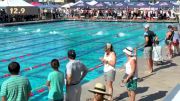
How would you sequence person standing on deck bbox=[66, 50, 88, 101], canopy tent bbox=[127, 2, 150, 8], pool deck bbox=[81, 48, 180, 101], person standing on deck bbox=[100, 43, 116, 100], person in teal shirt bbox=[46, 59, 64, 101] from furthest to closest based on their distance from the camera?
1. canopy tent bbox=[127, 2, 150, 8]
2. pool deck bbox=[81, 48, 180, 101]
3. person standing on deck bbox=[100, 43, 116, 100]
4. person standing on deck bbox=[66, 50, 88, 101]
5. person in teal shirt bbox=[46, 59, 64, 101]

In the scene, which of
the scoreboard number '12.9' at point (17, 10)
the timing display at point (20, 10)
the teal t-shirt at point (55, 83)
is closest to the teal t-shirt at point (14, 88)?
the teal t-shirt at point (55, 83)

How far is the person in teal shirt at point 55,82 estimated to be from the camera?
5.78 meters

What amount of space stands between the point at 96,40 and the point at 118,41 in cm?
137

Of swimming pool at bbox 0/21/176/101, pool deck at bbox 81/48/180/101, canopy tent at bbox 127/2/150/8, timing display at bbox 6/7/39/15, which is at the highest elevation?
canopy tent at bbox 127/2/150/8

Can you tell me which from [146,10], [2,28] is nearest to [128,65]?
[2,28]

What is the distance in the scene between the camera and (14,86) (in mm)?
4941

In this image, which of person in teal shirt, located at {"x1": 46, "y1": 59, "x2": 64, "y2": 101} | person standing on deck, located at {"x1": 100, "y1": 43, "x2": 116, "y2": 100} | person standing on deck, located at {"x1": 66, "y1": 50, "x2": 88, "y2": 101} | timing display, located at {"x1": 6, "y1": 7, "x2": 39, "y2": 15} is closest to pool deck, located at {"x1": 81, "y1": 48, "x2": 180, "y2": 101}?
person standing on deck, located at {"x1": 100, "y1": 43, "x2": 116, "y2": 100}

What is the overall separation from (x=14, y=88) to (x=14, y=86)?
3 centimetres

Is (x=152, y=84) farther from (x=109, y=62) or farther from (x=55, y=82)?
(x=55, y=82)

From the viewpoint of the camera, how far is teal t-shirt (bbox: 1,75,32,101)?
194 inches

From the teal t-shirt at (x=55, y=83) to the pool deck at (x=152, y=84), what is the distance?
2019 millimetres

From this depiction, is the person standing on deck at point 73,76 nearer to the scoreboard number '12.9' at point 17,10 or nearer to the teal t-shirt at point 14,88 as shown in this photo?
the teal t-shirt at point 14,88

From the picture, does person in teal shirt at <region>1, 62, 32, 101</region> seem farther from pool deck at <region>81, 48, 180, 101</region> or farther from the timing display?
the timing display

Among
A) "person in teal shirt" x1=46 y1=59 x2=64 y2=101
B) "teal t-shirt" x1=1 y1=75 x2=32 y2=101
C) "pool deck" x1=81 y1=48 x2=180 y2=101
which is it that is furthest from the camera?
"pool deck" x1=81 y1=48 x2=180 y2=101
